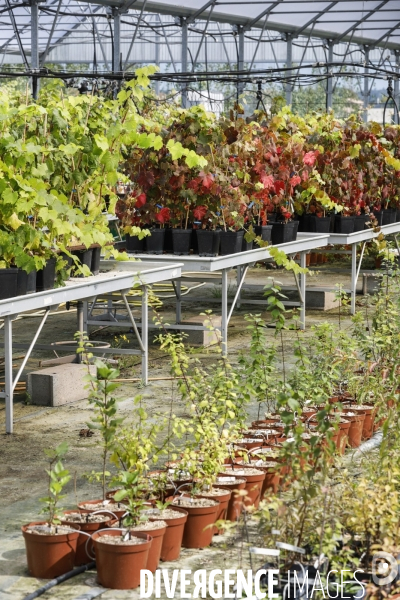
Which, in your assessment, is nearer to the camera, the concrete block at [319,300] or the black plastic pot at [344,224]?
the black plastic pot at [344,224]

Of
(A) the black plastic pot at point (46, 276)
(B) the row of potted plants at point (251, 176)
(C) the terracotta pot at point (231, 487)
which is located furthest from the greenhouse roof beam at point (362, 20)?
(C) the terracotta pot at point (231, 487)

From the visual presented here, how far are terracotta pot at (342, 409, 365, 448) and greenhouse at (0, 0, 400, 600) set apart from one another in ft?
0.05

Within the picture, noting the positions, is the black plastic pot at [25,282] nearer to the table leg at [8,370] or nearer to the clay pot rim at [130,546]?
the table leg at [8,370]

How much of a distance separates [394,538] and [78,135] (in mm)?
3205

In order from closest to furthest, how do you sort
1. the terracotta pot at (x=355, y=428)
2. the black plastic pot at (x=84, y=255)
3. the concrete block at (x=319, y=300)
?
the terracotta pot at (x=355, y=428), the black plastic pot at (x=84, y=255), the concrete block at (x=319, y=300)

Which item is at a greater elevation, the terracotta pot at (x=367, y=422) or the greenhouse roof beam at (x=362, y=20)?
the greenhouse roof beam at (x=362, y=20)

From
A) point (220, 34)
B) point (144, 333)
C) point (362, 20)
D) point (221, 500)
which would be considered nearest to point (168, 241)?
point (144, 333)

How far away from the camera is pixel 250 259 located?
712 cm

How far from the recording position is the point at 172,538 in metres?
3.45

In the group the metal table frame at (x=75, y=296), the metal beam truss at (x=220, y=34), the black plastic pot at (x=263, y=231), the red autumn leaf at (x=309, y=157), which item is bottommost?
the metal table frame at (x=75, y=296)

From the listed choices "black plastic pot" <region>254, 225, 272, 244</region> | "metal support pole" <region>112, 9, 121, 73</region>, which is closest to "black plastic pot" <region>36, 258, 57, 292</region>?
"black plastic pot" <region>254, 225, 272, 244</region>

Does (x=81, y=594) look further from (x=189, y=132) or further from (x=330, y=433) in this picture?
(x=189, y=132)

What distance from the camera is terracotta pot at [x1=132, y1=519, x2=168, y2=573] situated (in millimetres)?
3287

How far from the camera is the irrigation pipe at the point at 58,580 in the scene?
3170 mm
